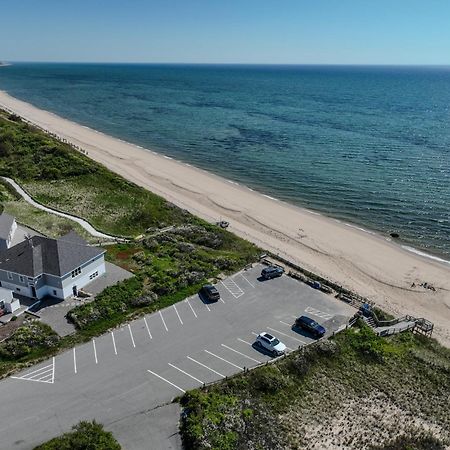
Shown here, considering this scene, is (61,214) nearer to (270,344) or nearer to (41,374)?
(41,374)

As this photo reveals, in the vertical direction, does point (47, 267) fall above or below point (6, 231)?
below

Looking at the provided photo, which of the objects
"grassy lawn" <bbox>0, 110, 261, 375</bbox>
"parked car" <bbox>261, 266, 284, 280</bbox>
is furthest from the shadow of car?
"grassy lawn" <bbox>0, 110, 261, 375</bbox>

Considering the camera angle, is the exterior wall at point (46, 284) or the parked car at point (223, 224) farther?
the parked car at point (223, 224)

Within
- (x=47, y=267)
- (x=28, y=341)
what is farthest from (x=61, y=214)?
(x=28, y=341)

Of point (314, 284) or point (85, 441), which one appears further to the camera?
point (314, 284)

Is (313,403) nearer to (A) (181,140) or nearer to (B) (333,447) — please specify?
(B) (333,447)

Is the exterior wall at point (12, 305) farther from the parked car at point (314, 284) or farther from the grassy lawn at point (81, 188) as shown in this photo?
the parked car at point (314, 284)

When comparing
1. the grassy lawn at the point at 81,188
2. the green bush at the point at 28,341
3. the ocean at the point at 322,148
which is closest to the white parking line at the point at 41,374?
the green bush at the point at 28,341

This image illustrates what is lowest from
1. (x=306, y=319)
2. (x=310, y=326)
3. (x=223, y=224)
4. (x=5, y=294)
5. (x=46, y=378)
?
(x=46, y=378)
